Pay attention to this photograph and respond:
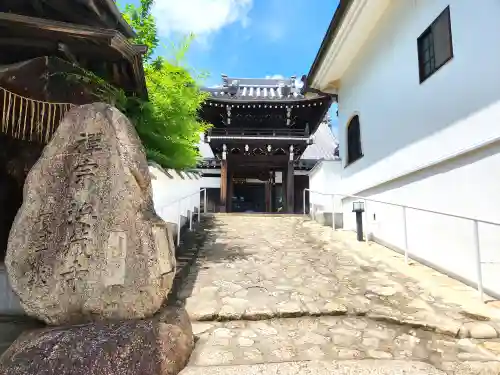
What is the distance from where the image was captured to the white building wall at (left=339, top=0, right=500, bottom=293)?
4395 millimetres

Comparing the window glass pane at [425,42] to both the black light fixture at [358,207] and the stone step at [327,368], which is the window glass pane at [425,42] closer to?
the black light fixture at [358,207]

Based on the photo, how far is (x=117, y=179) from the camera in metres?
2.98

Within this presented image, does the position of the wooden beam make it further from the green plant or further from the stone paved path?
the stone paved path

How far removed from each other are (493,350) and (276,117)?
14201mm

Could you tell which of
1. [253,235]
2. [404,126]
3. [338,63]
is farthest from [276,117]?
[404,126]

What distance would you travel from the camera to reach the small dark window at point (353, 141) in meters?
9.02

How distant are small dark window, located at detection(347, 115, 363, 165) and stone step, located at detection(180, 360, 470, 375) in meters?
6.58

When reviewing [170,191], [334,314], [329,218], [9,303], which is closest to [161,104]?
[170,191]

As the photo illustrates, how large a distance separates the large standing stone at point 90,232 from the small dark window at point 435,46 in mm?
5147

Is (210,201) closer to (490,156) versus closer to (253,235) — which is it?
(253,235)

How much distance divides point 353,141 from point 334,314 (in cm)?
649

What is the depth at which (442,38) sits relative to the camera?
555 cm

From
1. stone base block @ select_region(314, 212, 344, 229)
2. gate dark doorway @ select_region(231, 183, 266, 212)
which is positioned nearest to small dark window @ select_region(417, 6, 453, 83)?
stone base block @ select_region(314, 212, 344, 229)

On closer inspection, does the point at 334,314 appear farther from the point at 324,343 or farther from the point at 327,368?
the point at 327,368
